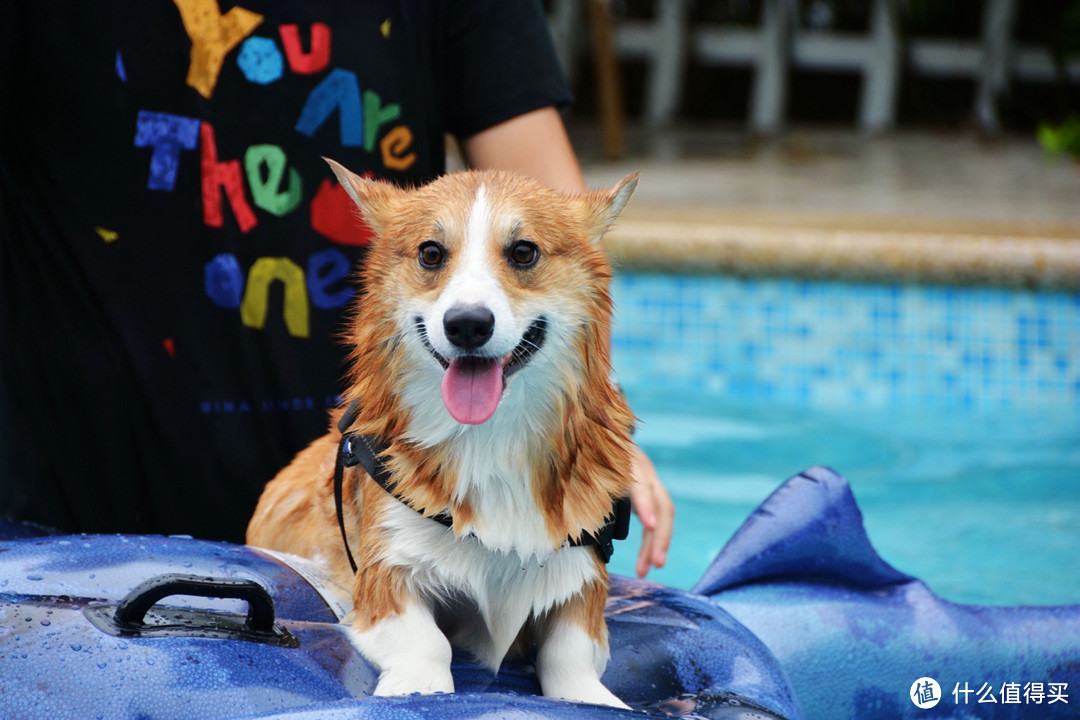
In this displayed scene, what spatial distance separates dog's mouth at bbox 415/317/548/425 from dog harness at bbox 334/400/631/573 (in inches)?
5.7

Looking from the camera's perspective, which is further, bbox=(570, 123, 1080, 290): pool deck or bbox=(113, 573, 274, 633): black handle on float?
bbox=(570, 123, 1080, 290): pool deck

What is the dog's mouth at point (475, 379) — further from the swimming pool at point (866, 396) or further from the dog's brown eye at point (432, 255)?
the swimming pool at point (866, 396)

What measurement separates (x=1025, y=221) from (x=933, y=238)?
1002 millimetres

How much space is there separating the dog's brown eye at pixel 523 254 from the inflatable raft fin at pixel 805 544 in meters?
0.88

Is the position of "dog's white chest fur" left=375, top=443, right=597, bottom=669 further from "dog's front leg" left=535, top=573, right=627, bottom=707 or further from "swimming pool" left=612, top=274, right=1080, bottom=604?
"swimming pool" left=612, top=274, right=1080, bottom=604

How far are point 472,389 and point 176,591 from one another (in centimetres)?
45

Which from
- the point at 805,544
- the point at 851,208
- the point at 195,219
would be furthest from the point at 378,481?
the point at 851,208

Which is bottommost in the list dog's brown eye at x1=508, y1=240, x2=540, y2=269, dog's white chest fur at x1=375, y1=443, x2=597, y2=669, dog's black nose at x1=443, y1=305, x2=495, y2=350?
dog's white chest fur at x1=375, y1=443, x2=597, y2=669

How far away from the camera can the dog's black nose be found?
1464 mm

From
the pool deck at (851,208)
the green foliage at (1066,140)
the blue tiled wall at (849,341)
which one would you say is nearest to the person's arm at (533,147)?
the pool deck at (851,208)

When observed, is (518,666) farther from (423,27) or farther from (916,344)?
(916,344)

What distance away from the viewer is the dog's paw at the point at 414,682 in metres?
1.47

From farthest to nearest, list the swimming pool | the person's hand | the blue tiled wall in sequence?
the blue tiled wall
the swimming pool
the person's hand

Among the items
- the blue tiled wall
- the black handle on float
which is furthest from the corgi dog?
the blue tiled wall
